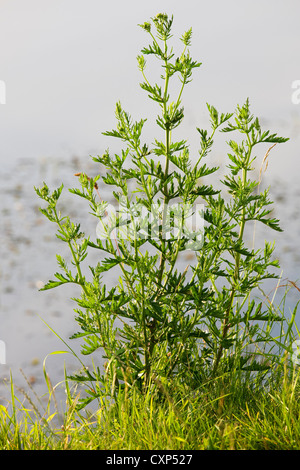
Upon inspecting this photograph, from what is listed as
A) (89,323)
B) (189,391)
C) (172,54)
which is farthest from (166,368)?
(172,54)

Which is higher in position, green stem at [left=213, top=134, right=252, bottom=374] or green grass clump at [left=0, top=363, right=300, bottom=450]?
green stem at [left=213, top=134, right=252, bottom=374]

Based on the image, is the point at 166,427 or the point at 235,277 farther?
the point at 235,277

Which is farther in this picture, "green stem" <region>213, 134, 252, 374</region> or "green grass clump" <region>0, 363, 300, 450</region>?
"green stem" <region>213, 134, 252, 374</region>

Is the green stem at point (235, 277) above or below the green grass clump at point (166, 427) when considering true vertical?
above

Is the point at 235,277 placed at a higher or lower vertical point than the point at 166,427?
higher

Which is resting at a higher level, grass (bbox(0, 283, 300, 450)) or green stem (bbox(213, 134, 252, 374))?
green stem (bbox(213, 134, 252, 374))

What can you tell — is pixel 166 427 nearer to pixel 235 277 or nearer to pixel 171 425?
pixel 171 425

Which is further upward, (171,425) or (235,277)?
(235,277)

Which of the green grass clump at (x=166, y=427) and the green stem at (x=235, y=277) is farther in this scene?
the green stem at (x=235, y=277)

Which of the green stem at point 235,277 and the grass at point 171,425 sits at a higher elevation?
the green stem at point 235,277

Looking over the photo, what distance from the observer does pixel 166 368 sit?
2912 mm

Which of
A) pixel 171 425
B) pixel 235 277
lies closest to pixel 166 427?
pixel 171 425
